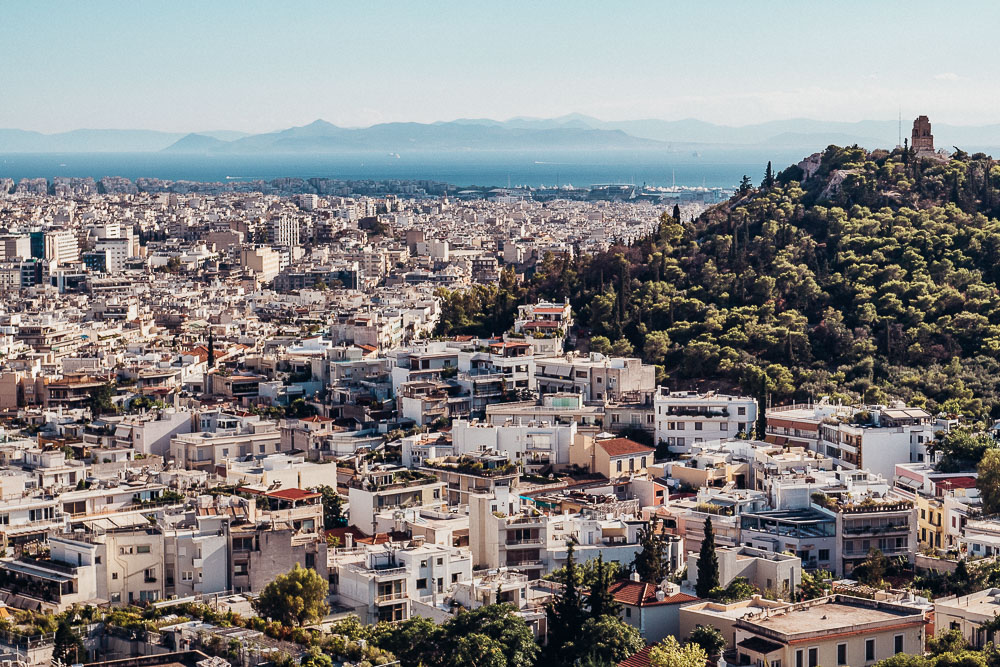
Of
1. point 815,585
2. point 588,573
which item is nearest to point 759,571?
point 815,585

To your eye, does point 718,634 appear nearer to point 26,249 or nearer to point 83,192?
point 26,249

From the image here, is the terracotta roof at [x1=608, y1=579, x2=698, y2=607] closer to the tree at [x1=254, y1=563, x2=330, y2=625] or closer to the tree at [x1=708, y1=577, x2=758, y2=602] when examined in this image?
the tree at [x1=708, y1=577, x2=758, y2=602]

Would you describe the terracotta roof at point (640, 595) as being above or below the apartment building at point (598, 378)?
below

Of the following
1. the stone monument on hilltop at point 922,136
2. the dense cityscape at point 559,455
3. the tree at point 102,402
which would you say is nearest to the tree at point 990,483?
the dense cityscape at point 559,455

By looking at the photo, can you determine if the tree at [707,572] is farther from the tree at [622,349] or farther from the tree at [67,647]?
the tree at [622,349]

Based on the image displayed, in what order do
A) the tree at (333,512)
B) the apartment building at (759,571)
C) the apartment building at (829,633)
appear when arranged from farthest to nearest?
the tree at (333,512) < the apartment building at (759,571) < the apartment building at (829,633)

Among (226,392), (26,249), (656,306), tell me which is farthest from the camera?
(26,249)

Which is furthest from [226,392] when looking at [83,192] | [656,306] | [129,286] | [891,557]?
[83,192]

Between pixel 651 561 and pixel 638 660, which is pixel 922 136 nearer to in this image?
pixel 651 561
